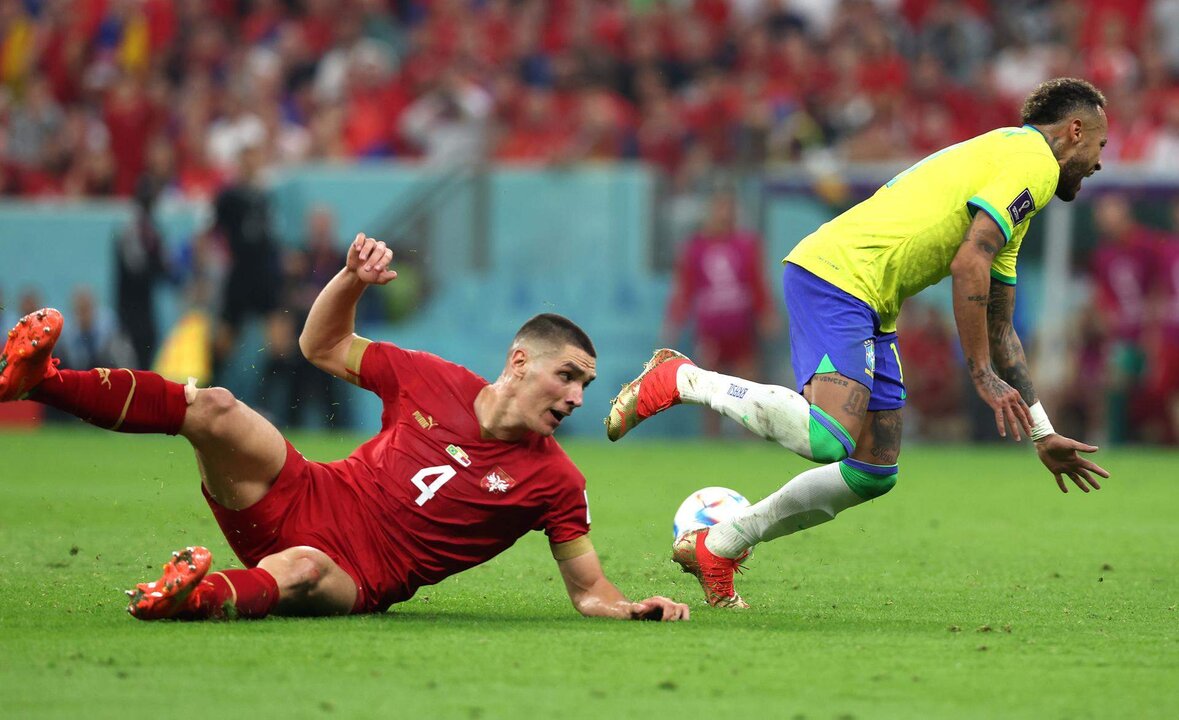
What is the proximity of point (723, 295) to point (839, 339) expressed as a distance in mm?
11463

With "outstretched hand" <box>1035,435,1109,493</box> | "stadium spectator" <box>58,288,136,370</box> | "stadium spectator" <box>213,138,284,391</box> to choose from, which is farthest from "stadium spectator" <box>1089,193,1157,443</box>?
"outstretched hand" <box>1035,435,1109,493</box>

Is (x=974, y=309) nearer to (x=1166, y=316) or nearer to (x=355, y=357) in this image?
(x=355, y=357)

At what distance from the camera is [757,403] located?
6.21 metres

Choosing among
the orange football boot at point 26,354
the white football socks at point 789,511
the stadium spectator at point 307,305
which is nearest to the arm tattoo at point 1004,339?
the white football socks at point 789,511

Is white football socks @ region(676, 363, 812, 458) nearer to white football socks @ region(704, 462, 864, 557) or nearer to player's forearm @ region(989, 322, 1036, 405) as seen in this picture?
white football socks @ region(704, 462, 864, 557)

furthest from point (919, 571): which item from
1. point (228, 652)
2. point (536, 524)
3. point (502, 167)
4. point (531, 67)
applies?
point (531, 67)

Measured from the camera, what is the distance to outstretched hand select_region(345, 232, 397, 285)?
594 cm

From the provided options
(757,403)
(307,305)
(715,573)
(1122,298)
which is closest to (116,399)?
(757,403)

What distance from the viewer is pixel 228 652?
5.03 metres

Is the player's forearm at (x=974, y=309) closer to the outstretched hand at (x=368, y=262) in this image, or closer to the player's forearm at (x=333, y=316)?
the outstretched hand at (x=368, y=262)

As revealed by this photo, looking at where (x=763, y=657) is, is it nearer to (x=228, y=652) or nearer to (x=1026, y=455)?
(x=228, y=652)

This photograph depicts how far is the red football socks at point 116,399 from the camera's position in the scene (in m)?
5.58

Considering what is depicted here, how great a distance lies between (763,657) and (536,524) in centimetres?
116

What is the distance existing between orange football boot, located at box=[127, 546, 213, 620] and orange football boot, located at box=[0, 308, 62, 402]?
78cm
